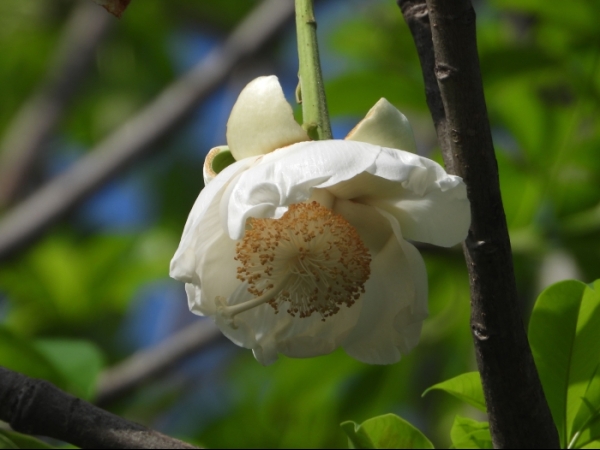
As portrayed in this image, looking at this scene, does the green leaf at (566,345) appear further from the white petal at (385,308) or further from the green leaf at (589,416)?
the white petal at (385,308)

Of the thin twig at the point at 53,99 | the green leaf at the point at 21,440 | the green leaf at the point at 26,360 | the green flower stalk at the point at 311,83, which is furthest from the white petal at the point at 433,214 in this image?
the thin twig at the point at 53,99

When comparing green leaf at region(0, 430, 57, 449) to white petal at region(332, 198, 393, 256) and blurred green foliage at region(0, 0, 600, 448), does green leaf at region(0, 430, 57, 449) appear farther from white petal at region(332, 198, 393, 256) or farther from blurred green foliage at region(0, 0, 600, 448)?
white petal at region(332, 198, 393, 256)

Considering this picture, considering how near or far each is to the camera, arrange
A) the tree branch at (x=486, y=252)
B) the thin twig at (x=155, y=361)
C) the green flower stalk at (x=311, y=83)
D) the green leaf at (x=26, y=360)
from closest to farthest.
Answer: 1. the tree branch at (x=486, y=252)
2. the green flower stalk at (x=311, y=83)
3. the green leaf at (x=26, y=360)
4. the thin twig at (x=155, y=361)

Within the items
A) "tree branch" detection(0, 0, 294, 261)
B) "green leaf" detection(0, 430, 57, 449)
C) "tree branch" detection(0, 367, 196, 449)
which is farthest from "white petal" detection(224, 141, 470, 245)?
"tree branch" detection(0, 0, 294, 261)

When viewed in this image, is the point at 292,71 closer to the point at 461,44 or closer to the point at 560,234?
the point at 560,234

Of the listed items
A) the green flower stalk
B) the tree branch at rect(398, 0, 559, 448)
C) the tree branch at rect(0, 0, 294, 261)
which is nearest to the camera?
the tree branch at rect(398, 0, 559, 448)

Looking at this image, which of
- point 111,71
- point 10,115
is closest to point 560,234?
point 111,71

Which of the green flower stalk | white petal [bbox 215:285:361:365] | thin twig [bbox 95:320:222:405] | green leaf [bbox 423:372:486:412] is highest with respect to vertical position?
the green flower stalk
